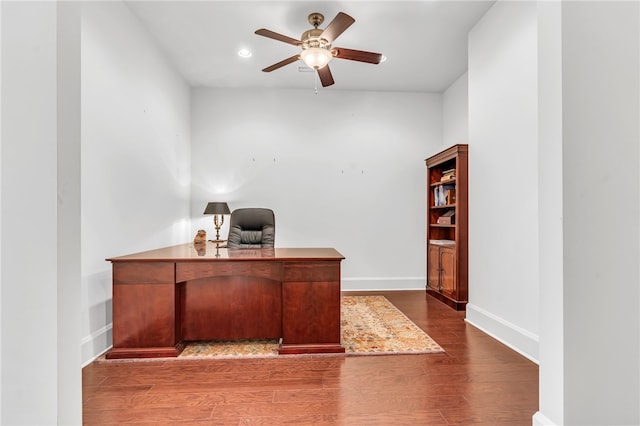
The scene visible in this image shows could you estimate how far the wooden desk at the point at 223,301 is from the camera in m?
2.43

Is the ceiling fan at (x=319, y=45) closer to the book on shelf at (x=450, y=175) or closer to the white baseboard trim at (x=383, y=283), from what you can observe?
the book on shelf at (x=450, y=175)

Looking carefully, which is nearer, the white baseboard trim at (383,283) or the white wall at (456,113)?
the white wall at (456,113)

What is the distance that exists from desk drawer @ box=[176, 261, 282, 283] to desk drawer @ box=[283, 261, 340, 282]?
0.09 metres

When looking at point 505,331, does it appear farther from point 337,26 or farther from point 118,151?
point 118,151

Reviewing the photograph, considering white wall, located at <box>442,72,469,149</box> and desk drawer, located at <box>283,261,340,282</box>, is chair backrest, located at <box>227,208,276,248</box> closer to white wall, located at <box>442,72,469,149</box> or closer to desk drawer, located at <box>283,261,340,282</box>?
desk drawer, located at <box>283,261,340,282</box>
